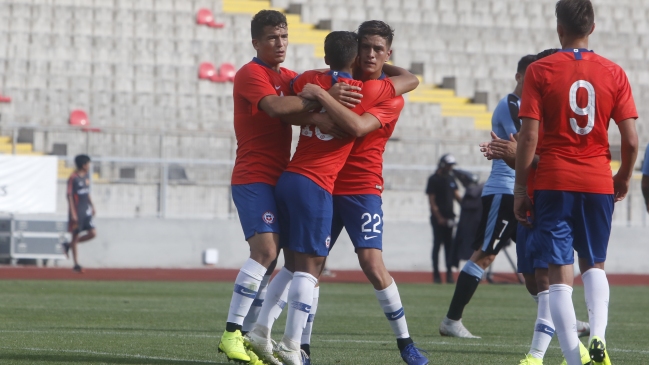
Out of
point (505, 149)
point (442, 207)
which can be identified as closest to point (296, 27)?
point (442, 207)

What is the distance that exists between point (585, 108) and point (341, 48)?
58.0 inches

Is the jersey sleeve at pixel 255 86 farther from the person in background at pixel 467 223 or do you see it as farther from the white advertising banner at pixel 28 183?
the white advertising banner at pixel 28 183

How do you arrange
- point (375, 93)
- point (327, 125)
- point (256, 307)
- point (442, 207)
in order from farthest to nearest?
point (442, 207) < point (256, 307) < point (375, 93) < point (327, 125)

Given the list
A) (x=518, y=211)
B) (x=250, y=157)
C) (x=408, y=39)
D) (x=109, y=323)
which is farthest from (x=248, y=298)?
(x=408, y=39)

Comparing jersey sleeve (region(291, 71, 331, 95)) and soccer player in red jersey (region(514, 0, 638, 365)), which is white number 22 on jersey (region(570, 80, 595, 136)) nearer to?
soccer player in red jersey (region(514, 0, 638, 365))

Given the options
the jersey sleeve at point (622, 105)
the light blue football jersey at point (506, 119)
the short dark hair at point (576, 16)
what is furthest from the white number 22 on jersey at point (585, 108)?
the light blue football jersey at point (506, 119)

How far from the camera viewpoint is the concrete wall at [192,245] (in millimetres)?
19969

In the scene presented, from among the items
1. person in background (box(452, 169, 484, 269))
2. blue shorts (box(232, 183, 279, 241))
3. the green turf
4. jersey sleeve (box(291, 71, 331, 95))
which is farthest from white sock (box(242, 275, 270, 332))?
person in background (box(452, 169, 484, 269))

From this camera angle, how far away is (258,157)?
693 centimetres

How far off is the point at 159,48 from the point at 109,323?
16.8 metres

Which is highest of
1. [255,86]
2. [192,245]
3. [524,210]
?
[255,86]

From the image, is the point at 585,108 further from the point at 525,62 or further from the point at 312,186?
the point at 525,62

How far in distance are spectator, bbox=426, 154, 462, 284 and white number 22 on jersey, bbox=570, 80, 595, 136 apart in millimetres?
12167

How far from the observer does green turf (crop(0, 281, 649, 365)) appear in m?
7.46
